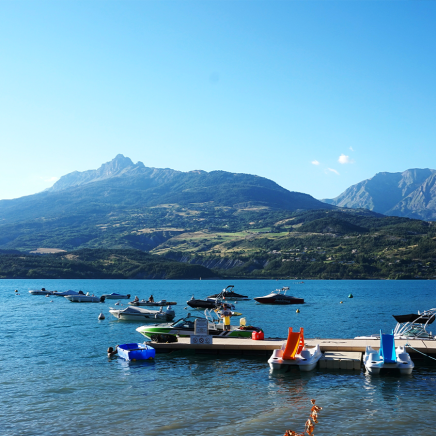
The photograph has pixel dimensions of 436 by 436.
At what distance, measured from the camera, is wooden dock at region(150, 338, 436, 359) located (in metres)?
32.7

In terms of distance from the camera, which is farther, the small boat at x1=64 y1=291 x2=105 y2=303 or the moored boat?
the small boat at x1=64 y1=291 x2=105 y2=303

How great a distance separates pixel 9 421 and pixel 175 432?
23.4 feet

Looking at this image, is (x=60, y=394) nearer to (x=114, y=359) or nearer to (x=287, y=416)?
(x=114, y=359)

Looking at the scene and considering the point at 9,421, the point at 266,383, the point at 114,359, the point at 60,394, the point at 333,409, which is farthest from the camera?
the point at 114,359

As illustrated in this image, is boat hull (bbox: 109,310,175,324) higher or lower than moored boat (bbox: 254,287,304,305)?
higher

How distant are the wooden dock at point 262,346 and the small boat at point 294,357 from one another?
13.0ft

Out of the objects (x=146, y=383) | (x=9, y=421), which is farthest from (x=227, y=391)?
(x=9, y=421)

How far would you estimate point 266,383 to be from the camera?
1008 inches

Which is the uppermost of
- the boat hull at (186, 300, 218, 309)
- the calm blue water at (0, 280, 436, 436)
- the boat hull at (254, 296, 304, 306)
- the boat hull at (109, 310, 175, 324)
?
the calm blue water at (0, 280, 436, 436)

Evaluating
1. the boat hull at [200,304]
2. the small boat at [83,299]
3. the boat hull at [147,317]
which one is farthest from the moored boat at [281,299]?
the boat hull at [147,317]

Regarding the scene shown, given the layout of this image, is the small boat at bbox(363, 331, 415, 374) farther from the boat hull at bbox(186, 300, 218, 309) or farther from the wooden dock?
the boat hull at bbox(186, 300, 218, 309)

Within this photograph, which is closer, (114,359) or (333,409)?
(333,409)

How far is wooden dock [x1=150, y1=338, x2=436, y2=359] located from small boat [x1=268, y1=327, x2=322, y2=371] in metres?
3.96

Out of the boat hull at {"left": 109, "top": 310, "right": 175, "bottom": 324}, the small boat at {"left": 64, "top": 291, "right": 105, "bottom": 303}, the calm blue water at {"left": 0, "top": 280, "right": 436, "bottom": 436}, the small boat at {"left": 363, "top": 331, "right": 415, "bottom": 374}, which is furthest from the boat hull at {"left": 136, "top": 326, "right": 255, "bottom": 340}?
the small boat at {"left": 64, "top": 291, "right": 105, "bottom": 303}
